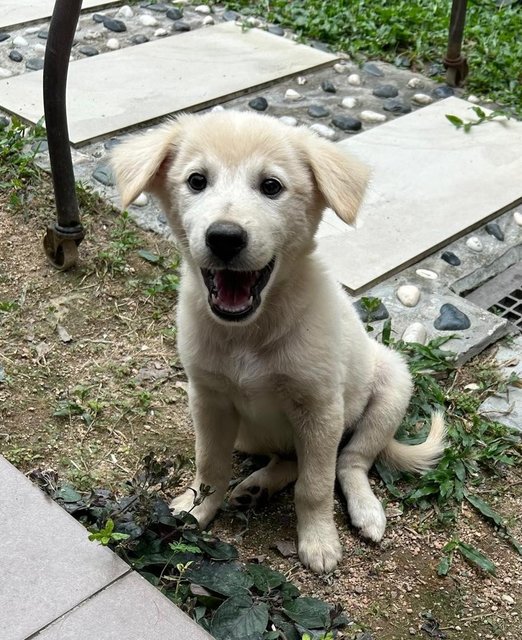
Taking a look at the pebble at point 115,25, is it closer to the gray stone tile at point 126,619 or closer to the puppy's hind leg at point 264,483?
the puppy's hind leg at point 264,483

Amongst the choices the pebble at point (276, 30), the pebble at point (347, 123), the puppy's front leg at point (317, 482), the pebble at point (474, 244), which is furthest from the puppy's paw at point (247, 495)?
the pebble at point (276, 30)

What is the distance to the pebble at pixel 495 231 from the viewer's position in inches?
154

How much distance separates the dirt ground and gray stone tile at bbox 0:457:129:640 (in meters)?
0.43

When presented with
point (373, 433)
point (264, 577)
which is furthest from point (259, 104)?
point (264, 577)

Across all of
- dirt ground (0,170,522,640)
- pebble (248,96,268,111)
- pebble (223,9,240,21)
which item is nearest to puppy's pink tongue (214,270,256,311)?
dirt ground (0,170,522,640)

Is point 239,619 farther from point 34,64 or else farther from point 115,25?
point 115,25

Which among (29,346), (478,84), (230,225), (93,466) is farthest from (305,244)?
(478,84)

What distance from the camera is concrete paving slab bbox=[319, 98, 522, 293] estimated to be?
3740 mm

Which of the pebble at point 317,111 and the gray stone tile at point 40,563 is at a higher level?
the gray stone tile at point 40,563

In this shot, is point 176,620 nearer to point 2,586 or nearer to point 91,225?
point 2,586

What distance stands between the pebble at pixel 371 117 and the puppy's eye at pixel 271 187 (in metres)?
2.61

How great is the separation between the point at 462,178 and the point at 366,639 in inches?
103

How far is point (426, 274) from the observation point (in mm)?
3682

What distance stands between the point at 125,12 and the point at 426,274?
10.5 ft
